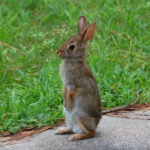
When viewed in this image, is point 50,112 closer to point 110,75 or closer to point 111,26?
point 110,75

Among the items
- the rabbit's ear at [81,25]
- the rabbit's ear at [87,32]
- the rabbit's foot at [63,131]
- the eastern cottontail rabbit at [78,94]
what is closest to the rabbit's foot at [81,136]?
the eastern cottontail rabbit at [78,94]

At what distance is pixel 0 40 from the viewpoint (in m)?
7.24

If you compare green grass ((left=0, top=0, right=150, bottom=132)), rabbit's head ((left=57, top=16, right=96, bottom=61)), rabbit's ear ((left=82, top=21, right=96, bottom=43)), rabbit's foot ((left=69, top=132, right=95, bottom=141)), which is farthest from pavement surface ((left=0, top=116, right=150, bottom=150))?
rabbit's ear ((left=82, top=21, right=96, bottom=43))

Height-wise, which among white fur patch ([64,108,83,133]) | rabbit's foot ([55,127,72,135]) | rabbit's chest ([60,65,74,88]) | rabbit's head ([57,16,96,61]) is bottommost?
rabbit's foot ([55,127,72,135])

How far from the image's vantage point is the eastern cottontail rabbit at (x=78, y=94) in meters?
4.05

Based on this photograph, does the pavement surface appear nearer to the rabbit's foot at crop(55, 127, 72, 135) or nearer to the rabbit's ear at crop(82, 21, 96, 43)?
the rabbit's foot at crop(55, 127, 72, 135)

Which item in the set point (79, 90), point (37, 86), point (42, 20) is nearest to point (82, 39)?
point (79, 90)

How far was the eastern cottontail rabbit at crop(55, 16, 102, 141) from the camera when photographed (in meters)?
4.05

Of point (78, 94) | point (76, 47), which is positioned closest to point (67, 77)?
point (78, 94)

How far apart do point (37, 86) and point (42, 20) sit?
297 centimetres

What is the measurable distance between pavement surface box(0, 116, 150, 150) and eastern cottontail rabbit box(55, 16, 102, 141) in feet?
0.42

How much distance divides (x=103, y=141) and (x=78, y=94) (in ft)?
1.73

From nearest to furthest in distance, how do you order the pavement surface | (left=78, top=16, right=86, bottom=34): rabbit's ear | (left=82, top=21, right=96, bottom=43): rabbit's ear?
the pavement surface
(left=82, top=21, right=96, bottom=43): rabbit's ear
(left=78, top=16, right=86, bottom=34): rabbit's ear

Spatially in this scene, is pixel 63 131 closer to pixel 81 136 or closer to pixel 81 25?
pixel 81 136
